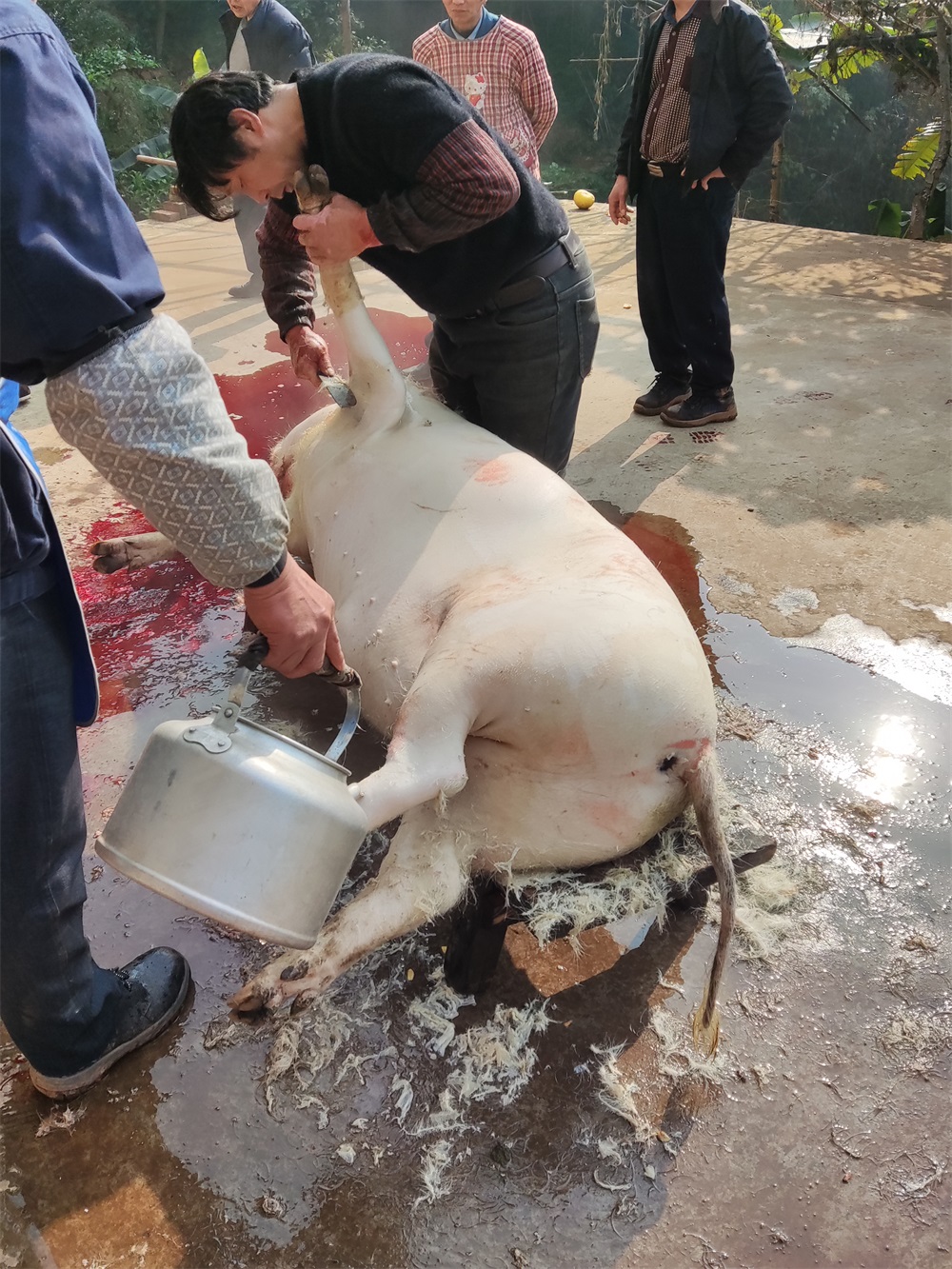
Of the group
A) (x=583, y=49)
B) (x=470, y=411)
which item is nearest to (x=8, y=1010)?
(x=470, y=411)

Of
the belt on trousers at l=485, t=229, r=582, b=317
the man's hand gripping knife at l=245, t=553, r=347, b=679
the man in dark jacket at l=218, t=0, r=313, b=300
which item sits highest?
the man in dark jacket at l=218, t=0, r=313, b=300

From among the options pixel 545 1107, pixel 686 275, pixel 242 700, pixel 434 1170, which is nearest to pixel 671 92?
pixel 686 275

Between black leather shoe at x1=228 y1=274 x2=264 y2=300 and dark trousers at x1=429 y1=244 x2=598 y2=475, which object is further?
black leather shoe at x1=228 y1=274 x2=264 y2=300

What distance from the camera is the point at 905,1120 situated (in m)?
1.71

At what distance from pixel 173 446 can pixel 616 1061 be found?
1.44 meters

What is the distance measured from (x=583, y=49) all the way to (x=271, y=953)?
2269 centimetres

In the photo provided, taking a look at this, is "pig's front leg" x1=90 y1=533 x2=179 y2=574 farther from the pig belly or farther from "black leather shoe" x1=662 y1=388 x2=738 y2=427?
"black leather shoe" x1=662 y1=388 x2=738 y2=427

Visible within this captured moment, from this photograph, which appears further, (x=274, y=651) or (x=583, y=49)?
(x=583, y=49)

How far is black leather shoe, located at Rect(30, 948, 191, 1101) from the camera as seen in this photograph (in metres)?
1.78

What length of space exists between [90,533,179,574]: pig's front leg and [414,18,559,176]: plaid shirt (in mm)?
2946

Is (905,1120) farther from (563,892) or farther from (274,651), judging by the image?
(274,651)

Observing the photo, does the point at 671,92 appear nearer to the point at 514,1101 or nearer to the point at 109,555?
the point at 109,555

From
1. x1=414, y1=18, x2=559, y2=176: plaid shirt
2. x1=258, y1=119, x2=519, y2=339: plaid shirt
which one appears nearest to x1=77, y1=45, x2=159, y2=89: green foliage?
x1=414, y1=18, x2=559, y2=176: plaid shirt

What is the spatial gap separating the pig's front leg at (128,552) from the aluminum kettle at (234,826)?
5.50 feet
